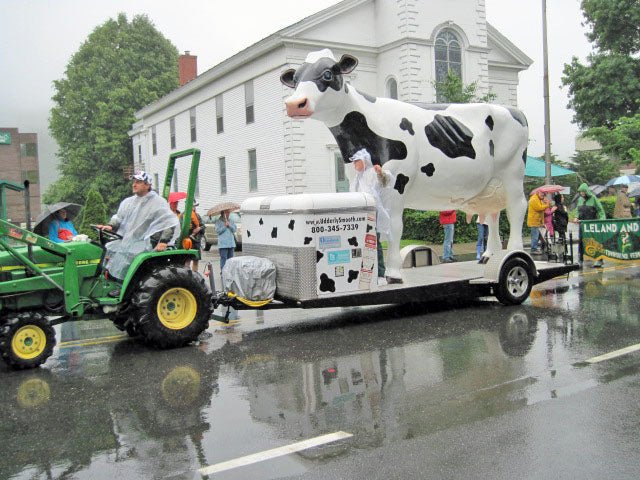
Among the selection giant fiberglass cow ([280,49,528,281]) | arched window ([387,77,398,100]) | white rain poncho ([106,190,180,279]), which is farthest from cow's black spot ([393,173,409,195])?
arched window ([387,77,398,100])

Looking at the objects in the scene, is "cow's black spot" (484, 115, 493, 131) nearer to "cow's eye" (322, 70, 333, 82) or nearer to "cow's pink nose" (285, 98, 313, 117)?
"cow's eye" (322, 70, 333, 82)

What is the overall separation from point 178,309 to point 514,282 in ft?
16.7

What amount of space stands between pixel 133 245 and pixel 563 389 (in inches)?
190

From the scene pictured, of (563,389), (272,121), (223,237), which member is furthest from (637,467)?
(272,121)

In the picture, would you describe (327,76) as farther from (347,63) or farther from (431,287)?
(431,287)

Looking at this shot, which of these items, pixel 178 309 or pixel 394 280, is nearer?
pixel 178 309

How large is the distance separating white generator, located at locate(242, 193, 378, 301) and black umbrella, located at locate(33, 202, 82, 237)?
11.1 ft

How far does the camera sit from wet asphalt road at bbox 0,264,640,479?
172 inches

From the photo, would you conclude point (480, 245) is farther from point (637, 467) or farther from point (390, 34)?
point (390, 34)

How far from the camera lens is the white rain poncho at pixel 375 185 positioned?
9250mm

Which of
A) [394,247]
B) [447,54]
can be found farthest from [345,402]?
[447,54]

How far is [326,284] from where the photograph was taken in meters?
8.20

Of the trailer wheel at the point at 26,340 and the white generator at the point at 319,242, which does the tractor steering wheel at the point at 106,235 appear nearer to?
the trailer wheel at the point at 26,340

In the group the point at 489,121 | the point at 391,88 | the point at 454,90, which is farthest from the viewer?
the point at 391,88
